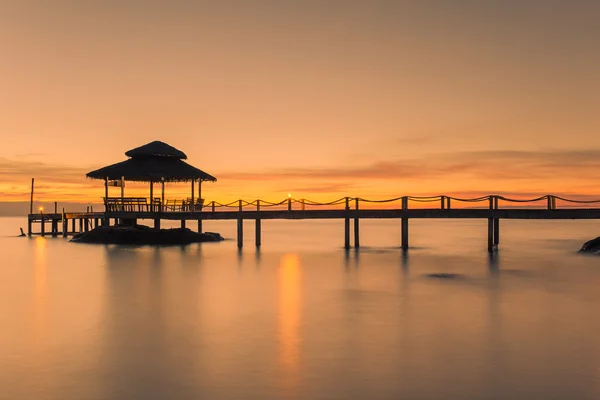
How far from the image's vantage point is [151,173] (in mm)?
38594

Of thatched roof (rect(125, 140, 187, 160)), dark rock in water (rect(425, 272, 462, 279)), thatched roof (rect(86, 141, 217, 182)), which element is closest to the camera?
dark rock in water (rect(425, 272, 462, 279))

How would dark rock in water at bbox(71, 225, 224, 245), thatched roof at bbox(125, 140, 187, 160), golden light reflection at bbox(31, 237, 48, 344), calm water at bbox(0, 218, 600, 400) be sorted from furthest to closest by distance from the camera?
dark rock in water at bbox(71, 225, 224, 245) < thatched roof at bbox(125, 140, 187, 160) < golden light reflection at bbox(31, 237, 48, 344) < calm water at bbox(0, 218, 600, 400)

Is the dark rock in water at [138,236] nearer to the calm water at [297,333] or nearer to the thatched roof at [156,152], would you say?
the thatched roof at [156,152]

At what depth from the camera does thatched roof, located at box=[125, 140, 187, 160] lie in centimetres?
3959

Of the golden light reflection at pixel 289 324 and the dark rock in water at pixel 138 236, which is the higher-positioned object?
the dark rock in water at pixel 138 236

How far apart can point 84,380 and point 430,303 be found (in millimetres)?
10955

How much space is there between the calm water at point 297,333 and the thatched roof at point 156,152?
515 inches

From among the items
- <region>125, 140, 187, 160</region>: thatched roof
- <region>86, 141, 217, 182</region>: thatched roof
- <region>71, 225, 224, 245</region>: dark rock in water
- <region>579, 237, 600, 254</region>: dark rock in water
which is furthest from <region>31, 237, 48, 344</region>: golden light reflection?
<region>579, 237, 600, 254</region>: dark rock in water

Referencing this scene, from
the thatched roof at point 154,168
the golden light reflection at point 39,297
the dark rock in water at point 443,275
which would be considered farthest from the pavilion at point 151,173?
the dark rock in water at point 443,275

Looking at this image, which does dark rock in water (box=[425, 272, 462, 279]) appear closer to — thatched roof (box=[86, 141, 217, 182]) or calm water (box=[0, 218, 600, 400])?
calm water (box=[0, 218, 600, 400])

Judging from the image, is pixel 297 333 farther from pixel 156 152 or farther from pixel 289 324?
pixel 156 152

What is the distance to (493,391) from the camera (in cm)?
934

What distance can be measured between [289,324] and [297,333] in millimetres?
1088

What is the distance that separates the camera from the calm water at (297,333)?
978cm
